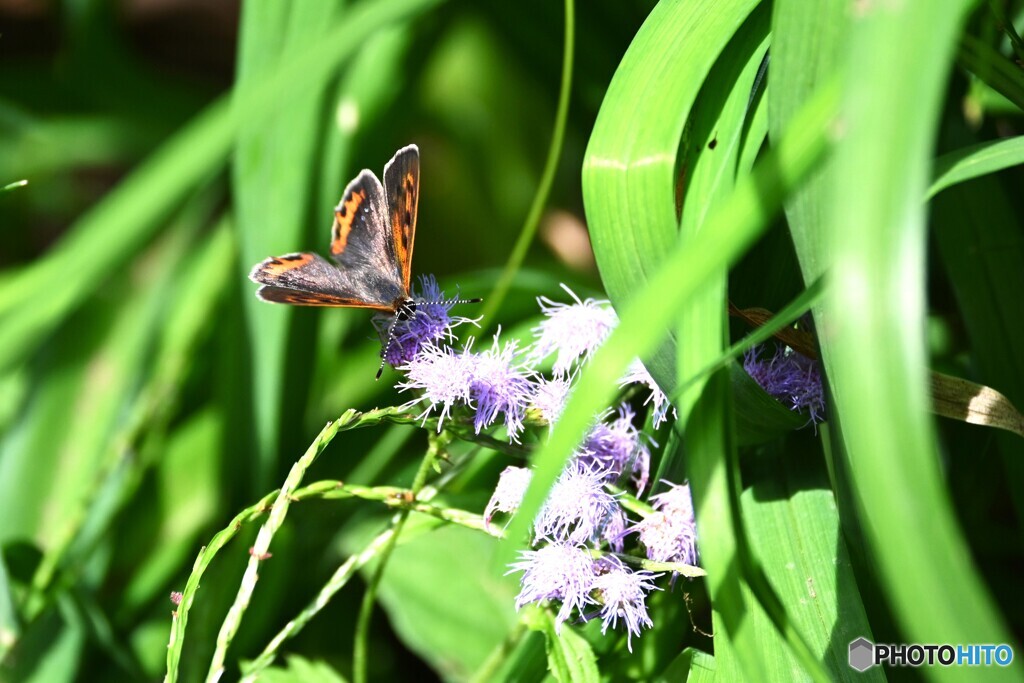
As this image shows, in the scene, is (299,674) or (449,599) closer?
(299,674)

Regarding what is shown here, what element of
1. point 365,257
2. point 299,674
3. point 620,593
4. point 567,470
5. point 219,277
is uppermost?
point 219,277

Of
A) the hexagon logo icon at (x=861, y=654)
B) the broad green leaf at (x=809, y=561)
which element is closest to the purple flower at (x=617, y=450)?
the broad green leaf at (x=809, y=561)

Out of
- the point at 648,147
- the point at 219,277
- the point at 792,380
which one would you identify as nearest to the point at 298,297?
the point at 648,147

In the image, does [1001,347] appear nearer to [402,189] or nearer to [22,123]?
[402,189]

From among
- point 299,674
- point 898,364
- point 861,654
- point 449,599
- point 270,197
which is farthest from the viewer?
point 270,197

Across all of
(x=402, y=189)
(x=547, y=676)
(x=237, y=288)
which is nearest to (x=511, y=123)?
(x=237, y=288)

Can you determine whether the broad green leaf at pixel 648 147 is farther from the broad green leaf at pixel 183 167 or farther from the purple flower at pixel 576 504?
the broad green leaf at pixel 183 167

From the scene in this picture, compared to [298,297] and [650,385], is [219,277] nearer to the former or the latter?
[298,297]
